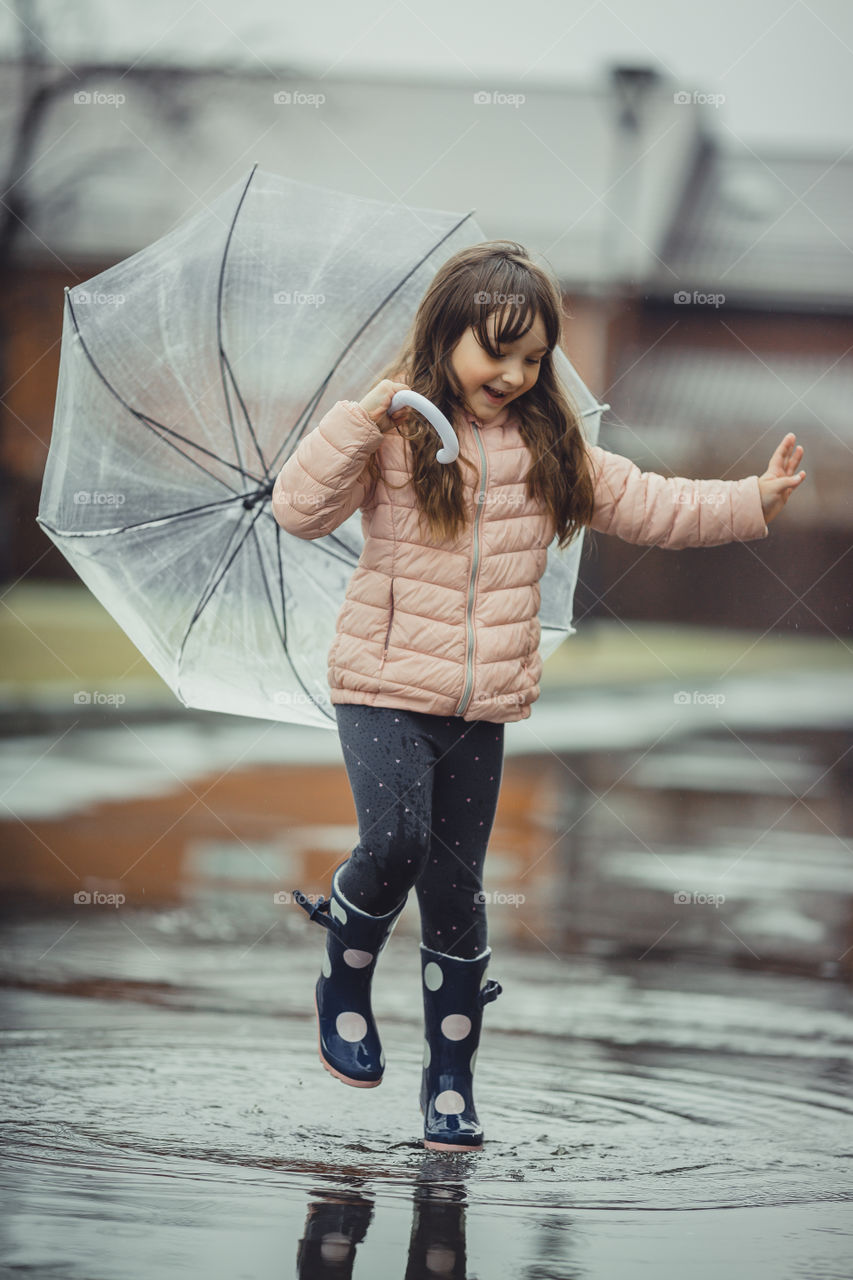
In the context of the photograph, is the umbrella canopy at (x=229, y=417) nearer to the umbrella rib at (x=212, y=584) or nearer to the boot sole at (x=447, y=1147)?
the umbrella rib at (x=212, y=584)

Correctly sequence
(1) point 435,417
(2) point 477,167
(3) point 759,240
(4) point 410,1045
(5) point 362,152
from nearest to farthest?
(1) point 435,417
(4) point 410,1045
(5) point 362,152
(2) point 477,167
(3) point 759,240

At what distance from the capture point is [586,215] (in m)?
4.75

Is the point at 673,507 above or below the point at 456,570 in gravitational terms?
above

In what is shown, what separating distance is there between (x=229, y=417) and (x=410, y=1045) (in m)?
1.34

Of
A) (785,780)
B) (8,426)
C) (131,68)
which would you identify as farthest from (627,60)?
(785,780)

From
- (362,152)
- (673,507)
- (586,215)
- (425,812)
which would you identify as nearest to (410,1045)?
(425,812)

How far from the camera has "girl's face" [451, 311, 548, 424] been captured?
98.1 inches

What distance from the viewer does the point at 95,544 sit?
3131 mm

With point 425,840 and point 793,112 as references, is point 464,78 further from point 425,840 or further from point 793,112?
point 425,840

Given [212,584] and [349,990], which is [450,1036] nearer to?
[349,990]

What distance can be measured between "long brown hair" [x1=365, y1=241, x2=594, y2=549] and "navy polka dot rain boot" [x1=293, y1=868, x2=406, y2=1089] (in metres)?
0.64

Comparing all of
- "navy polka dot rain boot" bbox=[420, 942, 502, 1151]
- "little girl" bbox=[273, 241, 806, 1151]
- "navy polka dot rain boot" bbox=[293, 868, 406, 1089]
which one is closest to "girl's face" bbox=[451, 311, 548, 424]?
"little girl" bbox=[273, 241, 806, 1151]

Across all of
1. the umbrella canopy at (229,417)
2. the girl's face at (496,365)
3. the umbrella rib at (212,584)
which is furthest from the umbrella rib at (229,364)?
the girl's face at (496,365)

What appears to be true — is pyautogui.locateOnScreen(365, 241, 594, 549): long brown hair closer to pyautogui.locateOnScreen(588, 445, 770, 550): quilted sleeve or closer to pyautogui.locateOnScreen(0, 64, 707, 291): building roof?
pyautogui.locateOnScreen(588, 445, 770, 550): quilted sleeve
